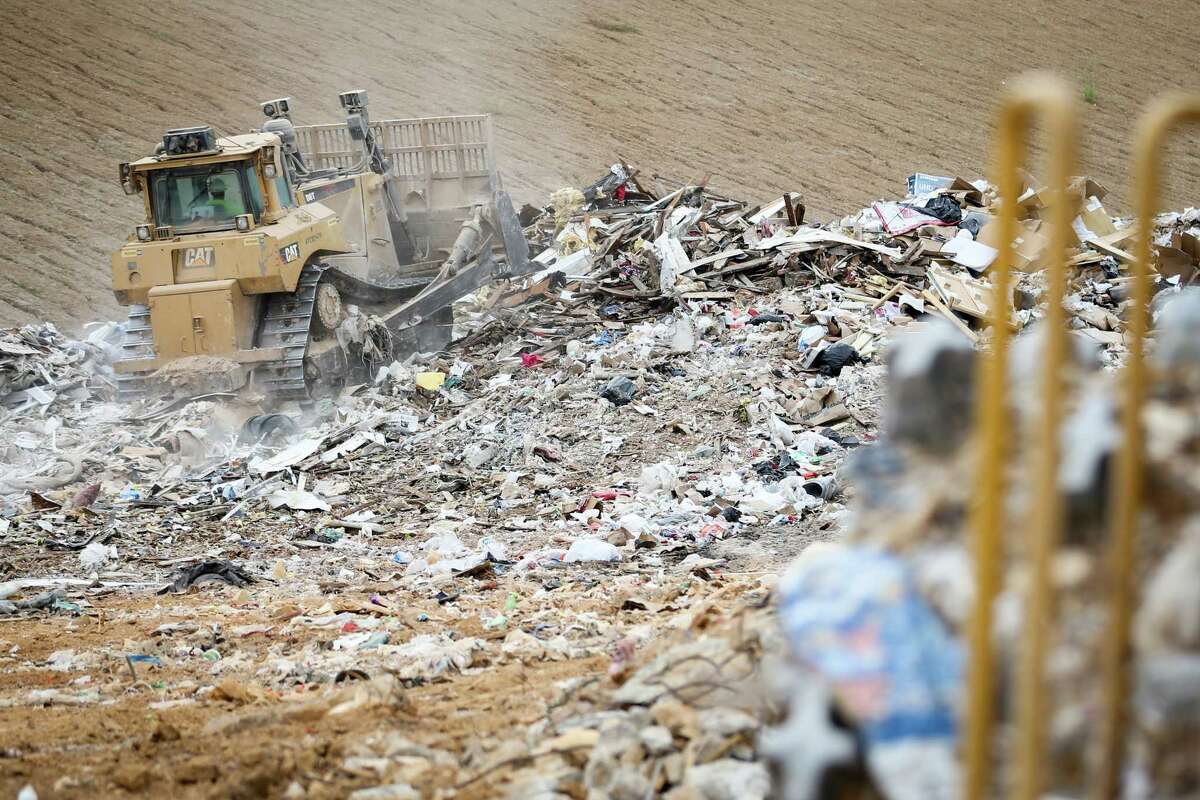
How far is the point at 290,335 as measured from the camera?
1109cm

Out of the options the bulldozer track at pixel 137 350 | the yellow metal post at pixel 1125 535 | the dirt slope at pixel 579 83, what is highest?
the yellow metal post at pixel 1125 535

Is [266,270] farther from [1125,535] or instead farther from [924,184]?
[1125,535]

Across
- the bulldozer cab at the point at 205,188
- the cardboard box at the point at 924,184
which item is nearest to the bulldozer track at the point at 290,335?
the bulldozer cab at the point at 205,188

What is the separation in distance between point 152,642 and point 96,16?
21205 millimetres

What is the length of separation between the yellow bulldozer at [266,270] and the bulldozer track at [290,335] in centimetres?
1

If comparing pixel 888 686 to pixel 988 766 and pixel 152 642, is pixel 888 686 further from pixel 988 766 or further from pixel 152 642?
pixel 152 642

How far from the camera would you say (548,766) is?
11.7 ft

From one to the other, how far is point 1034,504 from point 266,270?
31.8 feet

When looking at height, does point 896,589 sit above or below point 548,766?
above

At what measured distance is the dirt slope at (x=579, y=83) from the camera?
62.2 feet

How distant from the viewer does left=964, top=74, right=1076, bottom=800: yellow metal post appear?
181cm

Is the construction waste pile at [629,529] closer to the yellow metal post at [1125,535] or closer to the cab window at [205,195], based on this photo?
the yellow metal post at [1125,535]

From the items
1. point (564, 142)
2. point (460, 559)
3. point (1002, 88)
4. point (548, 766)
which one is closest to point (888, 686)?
point (548, 766)

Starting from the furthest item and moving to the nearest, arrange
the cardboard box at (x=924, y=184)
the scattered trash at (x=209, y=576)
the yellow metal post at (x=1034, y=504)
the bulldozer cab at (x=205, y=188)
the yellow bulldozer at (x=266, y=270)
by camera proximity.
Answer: the cardboard box at (x=924, y=184), the bulldozer cab at (x=205, y=188), the yellow bulldozer at (x=266, y=270), the scattered trash at (x=209, y=576), the yellow metal post at (x=1034, y=504)
